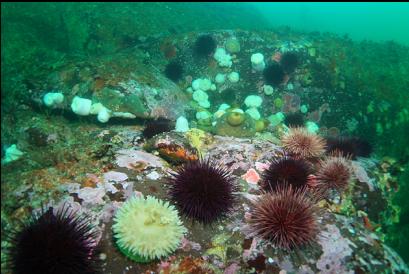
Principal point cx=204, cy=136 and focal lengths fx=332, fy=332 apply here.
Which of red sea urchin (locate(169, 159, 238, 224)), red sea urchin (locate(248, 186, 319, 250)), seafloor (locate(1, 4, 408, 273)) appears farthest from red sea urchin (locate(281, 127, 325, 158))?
red sea urchin (locate(169, 159, 238, 224))

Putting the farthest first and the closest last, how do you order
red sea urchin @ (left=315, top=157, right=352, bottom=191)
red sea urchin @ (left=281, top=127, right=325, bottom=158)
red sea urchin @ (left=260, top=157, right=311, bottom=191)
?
1. red sea urchin @ (left=281, top=127, right=325, bottom=158)
2. red sea urchin @ (left=315, top=157, right=352, bottom=191)
3. red sea urchin @ (left=260, top=157, right=311, bottom=191)

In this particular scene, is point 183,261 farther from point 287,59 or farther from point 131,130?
point 287,59

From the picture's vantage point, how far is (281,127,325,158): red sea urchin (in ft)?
21.8

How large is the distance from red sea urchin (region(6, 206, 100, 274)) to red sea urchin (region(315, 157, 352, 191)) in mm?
4030

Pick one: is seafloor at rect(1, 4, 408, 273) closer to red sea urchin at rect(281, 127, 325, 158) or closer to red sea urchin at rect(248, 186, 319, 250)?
red sea urchin at rect(248, 186, 319, 250)

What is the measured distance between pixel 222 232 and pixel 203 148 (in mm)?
2186

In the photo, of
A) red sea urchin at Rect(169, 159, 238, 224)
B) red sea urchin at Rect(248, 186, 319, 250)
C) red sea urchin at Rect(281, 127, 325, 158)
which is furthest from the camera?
red sea urchin at Rect(281, 127, 325, 158)

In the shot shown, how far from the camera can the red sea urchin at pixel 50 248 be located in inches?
130

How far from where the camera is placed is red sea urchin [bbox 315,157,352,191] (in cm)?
588

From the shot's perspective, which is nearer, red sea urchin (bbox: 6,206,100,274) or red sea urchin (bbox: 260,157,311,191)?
red sea urchin (bbox: 6,206,100,274)

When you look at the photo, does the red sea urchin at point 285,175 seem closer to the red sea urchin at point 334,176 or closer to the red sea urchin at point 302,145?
the red sea urchin at point 334,176

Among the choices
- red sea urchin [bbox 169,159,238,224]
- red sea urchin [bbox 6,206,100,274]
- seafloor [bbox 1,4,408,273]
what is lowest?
seafloor [bbox 1,4,408,273]

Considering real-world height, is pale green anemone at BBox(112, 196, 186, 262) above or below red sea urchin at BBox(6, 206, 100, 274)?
below

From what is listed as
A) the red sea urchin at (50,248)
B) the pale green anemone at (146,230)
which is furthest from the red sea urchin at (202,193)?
the red sea urchin at (50,248)
